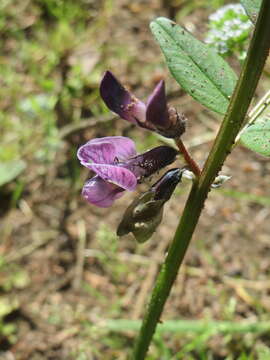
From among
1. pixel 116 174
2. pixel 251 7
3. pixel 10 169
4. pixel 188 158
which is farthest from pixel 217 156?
pixel 10 169

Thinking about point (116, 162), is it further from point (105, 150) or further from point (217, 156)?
point (217, 156)

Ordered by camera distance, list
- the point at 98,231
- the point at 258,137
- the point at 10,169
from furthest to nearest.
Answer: the point at 10,169
the point at 98,231
the point at 258,137

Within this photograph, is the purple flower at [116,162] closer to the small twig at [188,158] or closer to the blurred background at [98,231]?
the small twig at [188,158]

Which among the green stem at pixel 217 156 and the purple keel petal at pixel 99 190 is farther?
the purple keel petal at pixel 99 190

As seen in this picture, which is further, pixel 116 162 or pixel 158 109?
pixel 116 162

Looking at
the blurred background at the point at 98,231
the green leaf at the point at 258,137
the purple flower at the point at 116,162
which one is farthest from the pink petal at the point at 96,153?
the blurred background at the point at 98,231
